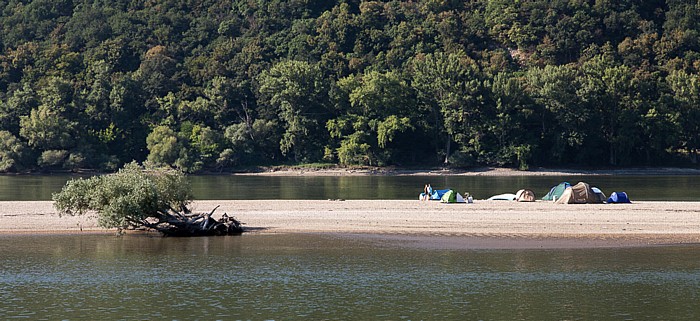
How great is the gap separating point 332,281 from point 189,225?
12.9m

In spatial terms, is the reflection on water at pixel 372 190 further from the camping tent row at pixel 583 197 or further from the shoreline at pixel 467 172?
the shoreline at pixel 467 172

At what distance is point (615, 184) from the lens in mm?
92312

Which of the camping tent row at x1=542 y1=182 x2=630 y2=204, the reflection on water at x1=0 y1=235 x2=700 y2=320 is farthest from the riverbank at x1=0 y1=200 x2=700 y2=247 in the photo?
the reflection on water at x1=0 y1=235 x2=700 y2=320

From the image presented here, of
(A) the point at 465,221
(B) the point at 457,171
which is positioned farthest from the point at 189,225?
(B) the point at 457,171

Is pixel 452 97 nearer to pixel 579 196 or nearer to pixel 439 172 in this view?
pixel 439 172

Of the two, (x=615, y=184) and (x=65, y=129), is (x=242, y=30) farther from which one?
(x=615, y=184)

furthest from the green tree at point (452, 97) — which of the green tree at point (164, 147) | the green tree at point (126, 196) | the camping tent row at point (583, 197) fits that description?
the green tree at point (126, 196)

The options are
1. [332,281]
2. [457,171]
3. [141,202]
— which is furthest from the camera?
[457,171]

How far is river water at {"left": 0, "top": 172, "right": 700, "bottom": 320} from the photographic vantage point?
3066 centimetres

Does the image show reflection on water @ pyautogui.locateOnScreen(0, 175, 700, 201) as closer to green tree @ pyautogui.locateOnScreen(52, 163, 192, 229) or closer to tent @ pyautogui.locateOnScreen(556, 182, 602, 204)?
tent @ pyautogui.locateOnScreen(556, 182, 602, 204)

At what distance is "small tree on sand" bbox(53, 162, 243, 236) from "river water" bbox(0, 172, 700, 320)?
101cm

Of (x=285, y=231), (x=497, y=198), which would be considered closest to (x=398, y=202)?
(x=497, y=198)

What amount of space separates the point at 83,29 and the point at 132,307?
143423 mm

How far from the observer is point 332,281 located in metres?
35.4
